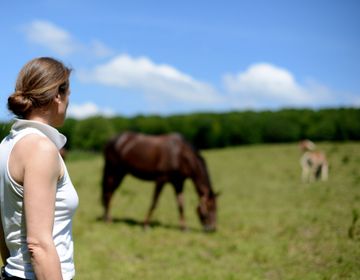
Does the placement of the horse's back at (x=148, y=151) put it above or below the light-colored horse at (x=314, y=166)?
above

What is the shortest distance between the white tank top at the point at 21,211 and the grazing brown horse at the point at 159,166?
887cm

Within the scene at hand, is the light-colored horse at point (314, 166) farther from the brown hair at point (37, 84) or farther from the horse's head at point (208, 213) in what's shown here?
the brown hair at point (37, 84)

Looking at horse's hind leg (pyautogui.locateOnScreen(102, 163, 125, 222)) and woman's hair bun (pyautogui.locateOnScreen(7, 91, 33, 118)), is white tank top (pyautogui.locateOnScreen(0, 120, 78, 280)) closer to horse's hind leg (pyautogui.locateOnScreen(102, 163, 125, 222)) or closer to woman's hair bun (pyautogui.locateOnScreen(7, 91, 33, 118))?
woman's hair bun (pyautogui.locateOnScreen(7, 91, 33, 118))

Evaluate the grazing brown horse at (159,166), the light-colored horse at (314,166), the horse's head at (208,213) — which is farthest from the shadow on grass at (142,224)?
the light-colored horse at (314,166)

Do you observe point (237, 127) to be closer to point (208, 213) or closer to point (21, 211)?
point (208, 213)

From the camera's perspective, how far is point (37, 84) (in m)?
1.98

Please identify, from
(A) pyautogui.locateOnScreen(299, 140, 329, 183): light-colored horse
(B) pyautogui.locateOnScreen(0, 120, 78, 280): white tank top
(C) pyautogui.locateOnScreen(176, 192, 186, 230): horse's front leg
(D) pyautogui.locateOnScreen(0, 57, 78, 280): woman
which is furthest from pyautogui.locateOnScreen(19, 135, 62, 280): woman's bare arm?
(A) pyautogui.locateOnScreen(299, 140, 329, 183): light-colored horse

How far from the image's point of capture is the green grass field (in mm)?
6490

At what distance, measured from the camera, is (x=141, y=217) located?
1305 centimetres

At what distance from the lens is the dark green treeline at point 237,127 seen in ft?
138

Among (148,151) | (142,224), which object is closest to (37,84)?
(142,224)

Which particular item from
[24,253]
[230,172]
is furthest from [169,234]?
[230,172]

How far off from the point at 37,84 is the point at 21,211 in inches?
20.9

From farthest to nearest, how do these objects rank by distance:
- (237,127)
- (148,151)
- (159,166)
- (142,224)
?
(237,127), (148,151), (159,166), (142,224)
